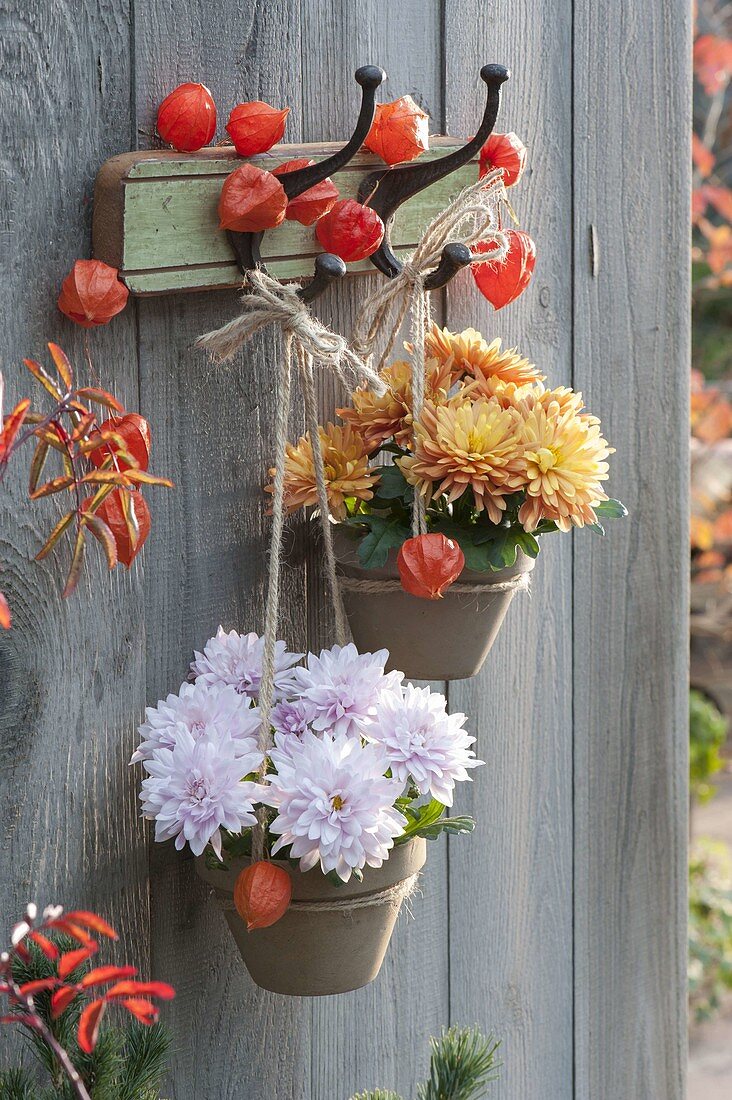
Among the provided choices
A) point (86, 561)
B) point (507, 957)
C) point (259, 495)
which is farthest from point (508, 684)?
point (86, 561)

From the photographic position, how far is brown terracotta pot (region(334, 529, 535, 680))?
0.88 meters

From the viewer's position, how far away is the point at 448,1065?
2.50ft

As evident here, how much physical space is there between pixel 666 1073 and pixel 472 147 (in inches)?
42.1

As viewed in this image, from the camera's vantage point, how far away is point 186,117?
2.61ft

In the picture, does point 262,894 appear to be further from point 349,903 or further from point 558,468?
point 558,468

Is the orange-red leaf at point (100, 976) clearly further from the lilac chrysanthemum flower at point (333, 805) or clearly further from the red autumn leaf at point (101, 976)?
the lilac chrysanthemum flower at point (333, 805)

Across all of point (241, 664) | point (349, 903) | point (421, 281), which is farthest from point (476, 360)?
point (349, 903)

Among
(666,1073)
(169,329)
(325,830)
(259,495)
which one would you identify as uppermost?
(169,329)

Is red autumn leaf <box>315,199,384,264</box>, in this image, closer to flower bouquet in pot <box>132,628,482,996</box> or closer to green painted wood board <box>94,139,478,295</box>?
green painted wood board <box>94,139,478,295</box>

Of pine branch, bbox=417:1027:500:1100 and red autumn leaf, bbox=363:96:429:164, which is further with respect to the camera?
red autumn leaf, bbox=363:96:429:164

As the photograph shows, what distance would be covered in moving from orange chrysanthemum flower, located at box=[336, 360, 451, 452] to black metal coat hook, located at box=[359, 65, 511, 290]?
0.07 metres

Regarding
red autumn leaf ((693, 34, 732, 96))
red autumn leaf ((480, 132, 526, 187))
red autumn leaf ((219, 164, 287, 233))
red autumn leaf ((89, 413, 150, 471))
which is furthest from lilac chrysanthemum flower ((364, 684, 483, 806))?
red autumn leaf ((693, 34, 732, 96))

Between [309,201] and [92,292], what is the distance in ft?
0.60

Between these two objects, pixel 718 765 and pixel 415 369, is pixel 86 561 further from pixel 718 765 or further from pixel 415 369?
pixel 718 765
